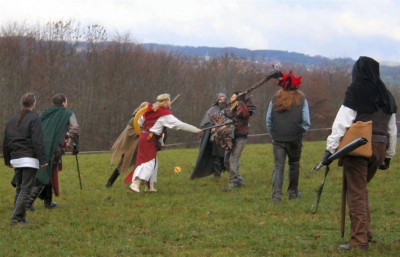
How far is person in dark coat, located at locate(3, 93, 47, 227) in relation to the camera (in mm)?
9438

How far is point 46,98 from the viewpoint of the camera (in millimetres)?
41281

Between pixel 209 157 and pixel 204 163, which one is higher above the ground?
pixel 209 157

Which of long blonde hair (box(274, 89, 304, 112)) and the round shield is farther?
the round shield

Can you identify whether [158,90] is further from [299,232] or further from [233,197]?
[299,232]

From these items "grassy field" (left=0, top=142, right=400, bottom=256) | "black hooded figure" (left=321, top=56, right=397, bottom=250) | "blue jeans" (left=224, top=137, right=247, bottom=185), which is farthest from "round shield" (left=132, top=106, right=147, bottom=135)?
"black hooded figure" (left=321, top=56, right=397, bottom=250)

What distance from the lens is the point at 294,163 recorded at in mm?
11406

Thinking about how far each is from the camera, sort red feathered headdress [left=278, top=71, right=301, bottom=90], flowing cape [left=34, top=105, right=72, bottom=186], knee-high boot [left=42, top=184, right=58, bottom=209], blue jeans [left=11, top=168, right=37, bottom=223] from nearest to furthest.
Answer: blue jeans [left=11, top=168, right=37, bottom=223]
flowing cape [left=34, top=105, right=72, bottom=186]
red feathered headdress [left=278, top=71, right=301, bottom=90]
knee-high boot [left=42, top=184, right=58, bottom=209]

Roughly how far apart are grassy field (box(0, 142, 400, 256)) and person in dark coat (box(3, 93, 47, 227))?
575 mm

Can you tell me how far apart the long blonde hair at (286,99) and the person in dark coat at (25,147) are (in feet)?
12.8

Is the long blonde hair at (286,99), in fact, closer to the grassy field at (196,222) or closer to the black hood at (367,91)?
the grassy field at (196,222)

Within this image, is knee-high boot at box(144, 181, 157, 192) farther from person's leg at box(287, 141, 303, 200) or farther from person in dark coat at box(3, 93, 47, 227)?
person in dark coat at box(3, 93, 47, 227)

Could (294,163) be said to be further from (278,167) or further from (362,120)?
(362,120)

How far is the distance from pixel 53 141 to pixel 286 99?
3.93m

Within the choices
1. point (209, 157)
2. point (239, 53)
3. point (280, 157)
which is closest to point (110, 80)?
point (239, 53)
